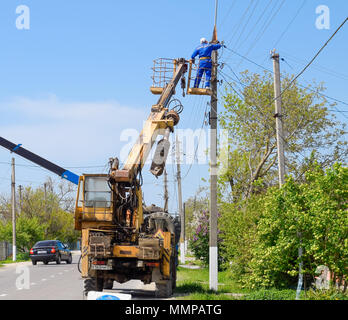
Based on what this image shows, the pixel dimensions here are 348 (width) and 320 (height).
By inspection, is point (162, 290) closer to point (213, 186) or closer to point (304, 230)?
point (213, 186)

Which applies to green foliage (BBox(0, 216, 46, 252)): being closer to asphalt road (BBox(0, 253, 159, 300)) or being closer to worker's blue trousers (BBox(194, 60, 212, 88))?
asphalt road (BBox(0, 253, 159, 300))

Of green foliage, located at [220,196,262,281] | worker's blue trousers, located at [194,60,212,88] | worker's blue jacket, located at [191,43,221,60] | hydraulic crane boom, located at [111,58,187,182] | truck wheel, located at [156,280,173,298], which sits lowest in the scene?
truck wheel, located at [156,280,173,298]

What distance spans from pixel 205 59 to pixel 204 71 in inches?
16.5

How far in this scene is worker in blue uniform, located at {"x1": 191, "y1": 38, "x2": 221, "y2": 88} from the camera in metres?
20.3

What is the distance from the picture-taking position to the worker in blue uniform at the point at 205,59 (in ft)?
66.7

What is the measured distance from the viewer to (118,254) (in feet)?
53.3

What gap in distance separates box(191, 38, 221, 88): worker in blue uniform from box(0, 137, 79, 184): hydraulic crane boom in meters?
9.71

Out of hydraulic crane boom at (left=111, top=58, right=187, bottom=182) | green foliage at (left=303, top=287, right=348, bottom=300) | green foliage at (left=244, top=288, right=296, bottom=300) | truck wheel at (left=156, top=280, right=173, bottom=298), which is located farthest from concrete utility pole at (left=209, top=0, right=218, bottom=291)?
green foliage at (left=303, top=287, right=348, bottom=300)

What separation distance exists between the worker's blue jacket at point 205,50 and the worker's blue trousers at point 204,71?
0.25m

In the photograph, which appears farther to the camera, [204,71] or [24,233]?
[24,233]

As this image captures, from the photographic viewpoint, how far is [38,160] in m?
→ 27.3

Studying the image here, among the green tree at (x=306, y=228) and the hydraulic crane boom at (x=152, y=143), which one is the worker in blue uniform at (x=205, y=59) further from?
the green tree at (x=306, y=228)

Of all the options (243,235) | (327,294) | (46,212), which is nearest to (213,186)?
(243,235)
